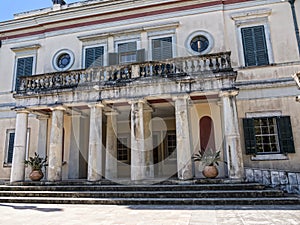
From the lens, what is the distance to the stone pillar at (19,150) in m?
10.7

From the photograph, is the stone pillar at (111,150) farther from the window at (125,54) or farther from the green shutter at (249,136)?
the green shutter at (249,136)

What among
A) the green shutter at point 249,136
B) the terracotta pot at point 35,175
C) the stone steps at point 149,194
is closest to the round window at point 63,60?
the terracotta pot at point 35,175

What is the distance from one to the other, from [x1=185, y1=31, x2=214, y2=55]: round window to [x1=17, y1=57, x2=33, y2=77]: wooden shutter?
910 centimetres

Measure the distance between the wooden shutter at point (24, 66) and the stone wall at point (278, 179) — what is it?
12.9 metres

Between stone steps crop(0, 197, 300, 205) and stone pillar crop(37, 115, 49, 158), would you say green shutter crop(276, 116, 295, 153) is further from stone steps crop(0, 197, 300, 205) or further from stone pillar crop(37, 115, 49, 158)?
stone pillar crop(37, 115, 49, 158)

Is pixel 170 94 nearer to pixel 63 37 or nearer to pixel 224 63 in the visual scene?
pixel 224 63

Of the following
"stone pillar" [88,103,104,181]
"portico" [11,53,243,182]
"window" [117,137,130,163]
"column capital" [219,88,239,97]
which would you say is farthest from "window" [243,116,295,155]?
"window" [117,137,130,163]

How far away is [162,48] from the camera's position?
512 inches

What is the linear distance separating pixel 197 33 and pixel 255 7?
9.93ft

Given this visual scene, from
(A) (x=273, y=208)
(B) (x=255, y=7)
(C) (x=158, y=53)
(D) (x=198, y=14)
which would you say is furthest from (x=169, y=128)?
(A) (x=273, y=208)

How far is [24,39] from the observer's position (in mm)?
15219

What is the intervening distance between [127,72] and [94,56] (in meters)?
4.21

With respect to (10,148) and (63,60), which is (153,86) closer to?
(63,60)

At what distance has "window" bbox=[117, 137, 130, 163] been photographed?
14.8 m
